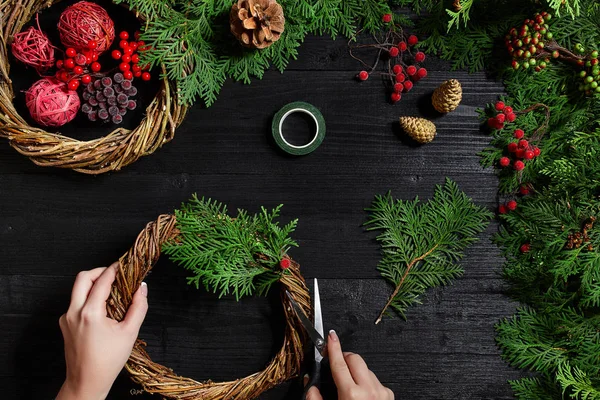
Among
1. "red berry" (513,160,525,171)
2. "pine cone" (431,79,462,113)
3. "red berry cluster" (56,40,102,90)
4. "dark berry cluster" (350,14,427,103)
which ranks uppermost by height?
"red berry cluster" (56,40,102,90)

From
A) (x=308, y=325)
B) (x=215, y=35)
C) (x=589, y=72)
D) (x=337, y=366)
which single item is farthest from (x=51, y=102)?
(x=589, y=72)

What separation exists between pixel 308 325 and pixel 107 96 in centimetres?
73

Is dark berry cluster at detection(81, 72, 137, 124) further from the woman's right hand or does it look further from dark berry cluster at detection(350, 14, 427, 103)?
the woman's right hand

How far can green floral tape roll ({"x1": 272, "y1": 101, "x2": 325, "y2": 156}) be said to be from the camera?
1299 mm

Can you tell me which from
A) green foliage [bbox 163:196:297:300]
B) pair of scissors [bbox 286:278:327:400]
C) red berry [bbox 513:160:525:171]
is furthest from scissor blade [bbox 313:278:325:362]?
red berry [bbox 513:160:525:171]

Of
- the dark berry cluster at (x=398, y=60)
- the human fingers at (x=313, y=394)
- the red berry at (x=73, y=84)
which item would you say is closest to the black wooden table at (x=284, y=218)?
the dark berry cluster at (x=398, y=60)

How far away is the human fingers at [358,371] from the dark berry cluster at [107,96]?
0.81 metres

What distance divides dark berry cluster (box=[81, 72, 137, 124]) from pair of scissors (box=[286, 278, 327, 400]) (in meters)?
0.61

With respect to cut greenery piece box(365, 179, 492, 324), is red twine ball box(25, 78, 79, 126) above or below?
above

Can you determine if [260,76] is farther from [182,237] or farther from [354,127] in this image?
[182,237]

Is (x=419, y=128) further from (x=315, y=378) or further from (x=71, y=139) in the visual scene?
(x=71, y=139)

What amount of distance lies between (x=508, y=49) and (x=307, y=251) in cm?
70

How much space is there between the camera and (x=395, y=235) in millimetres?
1324

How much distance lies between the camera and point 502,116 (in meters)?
1.28
